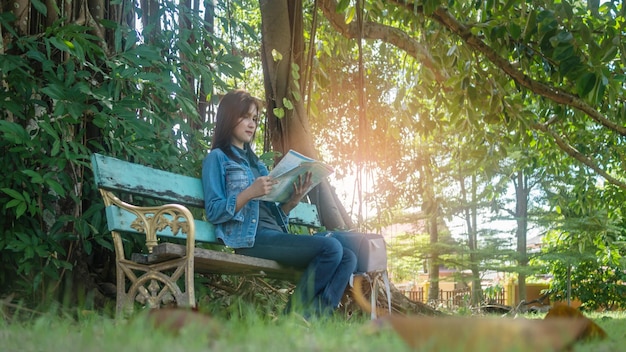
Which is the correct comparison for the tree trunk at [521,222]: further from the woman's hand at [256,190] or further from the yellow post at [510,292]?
the woman's hand at [256,190]

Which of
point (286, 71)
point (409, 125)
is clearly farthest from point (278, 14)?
point (409, 125)

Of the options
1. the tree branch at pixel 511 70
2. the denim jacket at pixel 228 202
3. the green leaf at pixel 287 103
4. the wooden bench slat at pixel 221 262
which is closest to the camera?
the wooden bench slat at pixel 221 262

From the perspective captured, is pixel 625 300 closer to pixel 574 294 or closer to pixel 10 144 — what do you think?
pixel 574 294

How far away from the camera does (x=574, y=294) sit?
16.7 metres

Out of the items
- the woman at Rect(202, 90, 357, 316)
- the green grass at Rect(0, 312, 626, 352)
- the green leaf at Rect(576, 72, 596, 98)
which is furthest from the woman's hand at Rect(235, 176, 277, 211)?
the green leaf at Rect(576, 72, 596, 98)

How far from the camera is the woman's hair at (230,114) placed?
4.01 meters

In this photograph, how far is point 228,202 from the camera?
12.4 ft

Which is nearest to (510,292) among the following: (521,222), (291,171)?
(521,222)

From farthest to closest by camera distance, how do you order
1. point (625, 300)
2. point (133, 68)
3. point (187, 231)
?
point (625, 300)
point (133, 68)
point (187, 231)

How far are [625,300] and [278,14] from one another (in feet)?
44.0

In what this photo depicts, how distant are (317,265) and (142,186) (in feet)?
3.25

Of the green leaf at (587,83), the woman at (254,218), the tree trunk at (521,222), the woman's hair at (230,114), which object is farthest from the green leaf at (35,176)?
the tree trunk at (521,222)

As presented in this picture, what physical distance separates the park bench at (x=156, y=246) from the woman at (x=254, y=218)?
0.40 ft

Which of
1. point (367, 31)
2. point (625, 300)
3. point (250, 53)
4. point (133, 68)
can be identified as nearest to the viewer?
point (133, 68)
